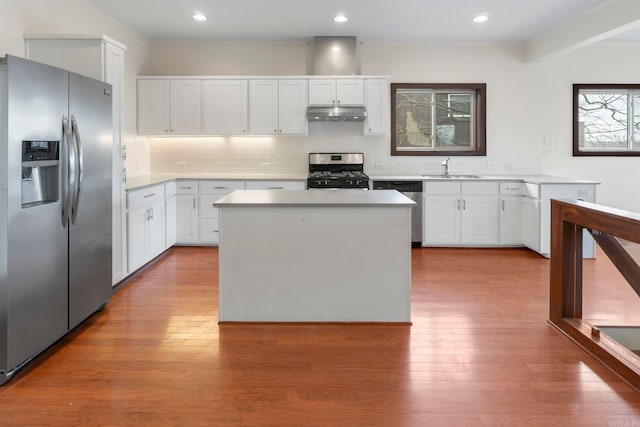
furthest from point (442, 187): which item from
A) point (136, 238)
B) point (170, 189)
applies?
point (136, 238)

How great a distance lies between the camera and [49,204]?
2.82 m

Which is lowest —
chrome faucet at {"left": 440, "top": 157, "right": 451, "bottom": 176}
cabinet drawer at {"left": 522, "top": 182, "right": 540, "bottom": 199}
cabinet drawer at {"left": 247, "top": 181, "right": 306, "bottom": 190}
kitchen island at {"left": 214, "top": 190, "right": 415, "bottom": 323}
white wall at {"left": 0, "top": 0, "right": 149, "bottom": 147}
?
kitchen island at {"left": 214, "top": 190, "right": 415, "bottom": 323}

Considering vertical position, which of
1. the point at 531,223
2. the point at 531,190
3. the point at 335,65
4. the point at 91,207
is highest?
the point at 335,65

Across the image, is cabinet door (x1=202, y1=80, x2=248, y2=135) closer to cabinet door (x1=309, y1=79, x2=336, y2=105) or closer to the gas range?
cabinet door (x1=309, y1=79, x2=336, y2=105)

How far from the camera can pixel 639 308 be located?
273 cm

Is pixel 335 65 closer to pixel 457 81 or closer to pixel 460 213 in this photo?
pixel 457 81

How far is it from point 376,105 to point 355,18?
116cm

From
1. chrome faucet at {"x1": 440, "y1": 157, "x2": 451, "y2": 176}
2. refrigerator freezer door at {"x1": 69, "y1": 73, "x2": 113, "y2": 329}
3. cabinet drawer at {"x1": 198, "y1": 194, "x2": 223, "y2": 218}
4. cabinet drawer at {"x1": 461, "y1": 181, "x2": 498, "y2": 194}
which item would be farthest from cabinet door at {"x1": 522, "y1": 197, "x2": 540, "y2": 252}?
refrigerator freezer door at {"x1": 69, "y1": 73, "x2": 113, "y2": 329}

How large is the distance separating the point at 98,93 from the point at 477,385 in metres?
Answer: 3.03

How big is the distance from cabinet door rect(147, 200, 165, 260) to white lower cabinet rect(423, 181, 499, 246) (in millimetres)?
3074

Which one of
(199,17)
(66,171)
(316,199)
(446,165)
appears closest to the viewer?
(66,171)

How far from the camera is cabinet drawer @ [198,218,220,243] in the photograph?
6.07 meters

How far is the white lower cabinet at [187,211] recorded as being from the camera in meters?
6.05

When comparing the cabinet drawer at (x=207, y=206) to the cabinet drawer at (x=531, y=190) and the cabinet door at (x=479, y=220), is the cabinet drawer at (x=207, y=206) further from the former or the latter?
the cabinet drawer at (x=531, y=190)
